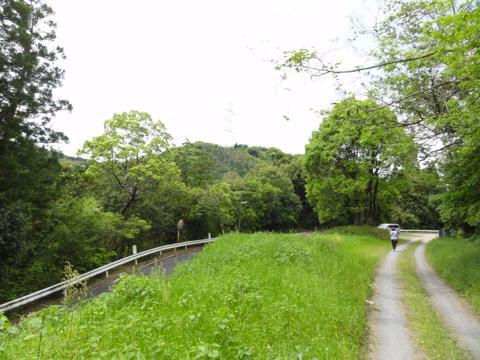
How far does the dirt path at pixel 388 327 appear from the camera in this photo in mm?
5789

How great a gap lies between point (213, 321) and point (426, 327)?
16.4 ft

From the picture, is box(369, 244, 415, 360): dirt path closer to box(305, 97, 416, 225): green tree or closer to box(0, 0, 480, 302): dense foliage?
box(0, 0, 480, 302): dense foliage

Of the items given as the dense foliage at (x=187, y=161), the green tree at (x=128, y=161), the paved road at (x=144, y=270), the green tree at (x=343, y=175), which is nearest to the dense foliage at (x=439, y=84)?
the dense foliage at (x=187, y=161)

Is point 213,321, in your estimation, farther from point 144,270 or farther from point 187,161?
point 187,161

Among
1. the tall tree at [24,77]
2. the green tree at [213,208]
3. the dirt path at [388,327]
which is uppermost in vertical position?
the tall tree at [24,77]

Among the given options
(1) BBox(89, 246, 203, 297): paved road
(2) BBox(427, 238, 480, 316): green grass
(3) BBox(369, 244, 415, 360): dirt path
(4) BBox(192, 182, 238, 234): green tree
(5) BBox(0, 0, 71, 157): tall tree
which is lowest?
(1) BBox(89, 246, 203, 297): paved road

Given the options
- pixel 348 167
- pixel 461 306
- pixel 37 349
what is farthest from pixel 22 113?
pixel 348 167

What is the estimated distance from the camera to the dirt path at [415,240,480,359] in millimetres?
6293

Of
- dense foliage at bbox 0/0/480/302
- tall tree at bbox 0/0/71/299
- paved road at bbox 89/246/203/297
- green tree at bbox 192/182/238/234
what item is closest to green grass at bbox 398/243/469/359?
dense foliage at bbox 0/0/480/302

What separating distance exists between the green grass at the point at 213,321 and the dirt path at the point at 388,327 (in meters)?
0.28

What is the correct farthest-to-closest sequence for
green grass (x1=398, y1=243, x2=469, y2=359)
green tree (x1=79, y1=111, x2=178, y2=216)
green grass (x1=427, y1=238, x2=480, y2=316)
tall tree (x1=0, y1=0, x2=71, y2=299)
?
green tree (x1=79, y1=111, x2=178, y2=216) → tall tree (x1=0, y1=0, x2=71, y2=299) → green grass (x1=427, y1=238, x2=480, y2=316) → green grass (x1=398, y1=243, x2=469, y2=359)

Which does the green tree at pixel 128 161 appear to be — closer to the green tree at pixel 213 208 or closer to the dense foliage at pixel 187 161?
the dense foliage at pixel 187 161

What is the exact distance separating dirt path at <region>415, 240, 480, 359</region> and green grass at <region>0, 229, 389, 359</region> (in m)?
1.82

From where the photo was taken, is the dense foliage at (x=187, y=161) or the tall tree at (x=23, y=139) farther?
the tall tree at (x=23, y=139)
